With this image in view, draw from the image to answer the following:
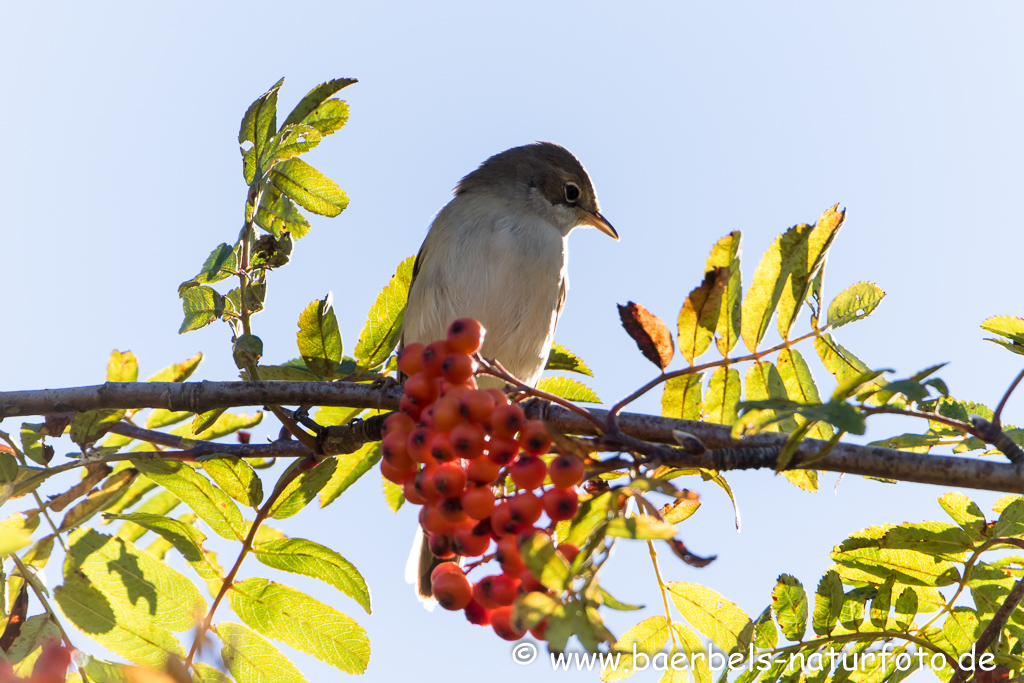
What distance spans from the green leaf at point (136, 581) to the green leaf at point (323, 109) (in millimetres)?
1550

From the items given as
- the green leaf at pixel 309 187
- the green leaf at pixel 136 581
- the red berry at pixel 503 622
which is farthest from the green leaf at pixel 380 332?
the red berry at pixel 503 622

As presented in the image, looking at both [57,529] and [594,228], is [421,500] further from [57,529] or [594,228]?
[594,228]

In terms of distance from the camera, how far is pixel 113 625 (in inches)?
103

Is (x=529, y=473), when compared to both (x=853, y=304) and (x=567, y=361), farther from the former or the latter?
(x=567, y=361)

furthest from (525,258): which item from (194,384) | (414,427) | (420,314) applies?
(414,427)

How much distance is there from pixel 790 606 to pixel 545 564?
1.27 metres

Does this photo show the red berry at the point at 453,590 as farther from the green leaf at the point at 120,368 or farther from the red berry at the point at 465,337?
the green leaf at the point at 120,368

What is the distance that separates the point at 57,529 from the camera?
2.81 m

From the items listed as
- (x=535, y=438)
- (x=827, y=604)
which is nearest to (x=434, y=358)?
(x=535, y=438)

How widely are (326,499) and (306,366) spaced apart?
0.53m

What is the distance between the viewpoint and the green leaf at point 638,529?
170 centimetres

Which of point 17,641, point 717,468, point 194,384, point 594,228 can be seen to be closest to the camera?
point 717,468

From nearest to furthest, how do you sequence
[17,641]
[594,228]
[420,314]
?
[17,641] < [420,314] < [594,228]

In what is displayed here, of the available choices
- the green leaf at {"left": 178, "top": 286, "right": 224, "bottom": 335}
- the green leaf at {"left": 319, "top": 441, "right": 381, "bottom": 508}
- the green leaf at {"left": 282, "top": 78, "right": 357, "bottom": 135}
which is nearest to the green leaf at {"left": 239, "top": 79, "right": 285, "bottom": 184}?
the green leaf at {"left": 282, "top": 78, "right": 357, "bottom": 135}
